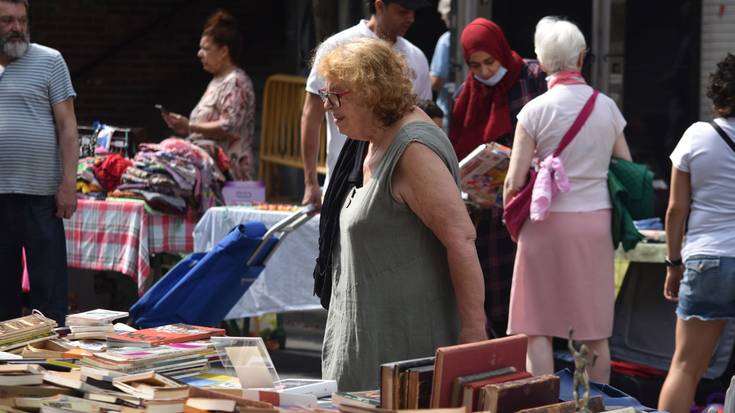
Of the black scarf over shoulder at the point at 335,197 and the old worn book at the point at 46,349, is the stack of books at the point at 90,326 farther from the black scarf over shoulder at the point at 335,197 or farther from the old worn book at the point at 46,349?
the black scarf over shoulder at the point at 335,197

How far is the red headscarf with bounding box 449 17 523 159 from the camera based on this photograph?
6711 mm

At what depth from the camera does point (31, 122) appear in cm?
637

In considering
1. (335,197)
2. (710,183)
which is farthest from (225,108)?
(335,197)

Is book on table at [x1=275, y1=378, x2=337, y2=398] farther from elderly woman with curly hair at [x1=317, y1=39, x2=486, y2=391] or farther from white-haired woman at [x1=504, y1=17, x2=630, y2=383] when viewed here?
white-haired woman at [x1=504, y1=17, x2=630, y2=383]

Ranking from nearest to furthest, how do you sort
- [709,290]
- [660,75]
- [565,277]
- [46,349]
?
[46,349] → [709,290] → [565,277] → [660,75]

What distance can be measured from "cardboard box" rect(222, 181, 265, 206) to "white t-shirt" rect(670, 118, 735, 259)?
312 centimetres

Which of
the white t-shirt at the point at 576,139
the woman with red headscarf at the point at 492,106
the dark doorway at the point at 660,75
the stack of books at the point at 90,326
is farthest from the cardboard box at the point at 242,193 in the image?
the stack of books at the point at 90,326

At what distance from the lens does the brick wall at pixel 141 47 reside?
12.9 metres

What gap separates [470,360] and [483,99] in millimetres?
3774

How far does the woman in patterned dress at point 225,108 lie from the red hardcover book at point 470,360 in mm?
5188

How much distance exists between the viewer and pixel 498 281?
7102 mm

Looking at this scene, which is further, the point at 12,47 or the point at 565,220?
the point at 12,47

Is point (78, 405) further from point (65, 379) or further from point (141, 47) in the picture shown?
point (141, 47)

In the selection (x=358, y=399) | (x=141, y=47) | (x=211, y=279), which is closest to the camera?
(x=358, y=399)
